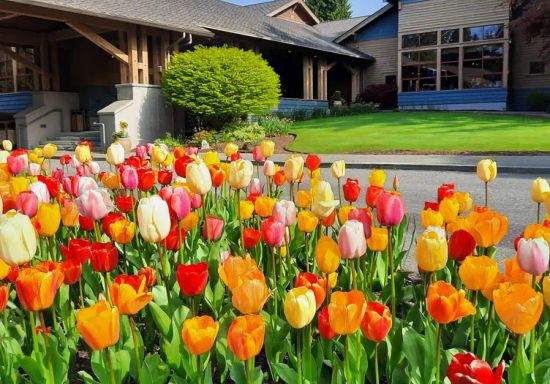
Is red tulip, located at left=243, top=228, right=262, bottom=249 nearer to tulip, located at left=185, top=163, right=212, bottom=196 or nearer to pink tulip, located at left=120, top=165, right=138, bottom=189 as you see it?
tulip, located at left=185, top=163, right=212, bottom=196

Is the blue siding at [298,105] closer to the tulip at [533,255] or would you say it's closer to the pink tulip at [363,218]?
the pink tulip at [363,218]

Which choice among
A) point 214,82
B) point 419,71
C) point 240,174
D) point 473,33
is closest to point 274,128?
point 214,82

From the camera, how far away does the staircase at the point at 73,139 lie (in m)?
19.7

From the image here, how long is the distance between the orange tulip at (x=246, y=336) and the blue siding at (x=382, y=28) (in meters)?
35.1

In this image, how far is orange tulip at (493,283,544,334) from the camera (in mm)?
1335

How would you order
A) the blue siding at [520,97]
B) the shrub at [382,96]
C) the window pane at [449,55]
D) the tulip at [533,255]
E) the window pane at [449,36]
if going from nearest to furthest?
the tulip at [533,255] → the blue siding at [520,97] → the window pane at [449,36] → the window pane at [449,55] → the shrub at [382,96]

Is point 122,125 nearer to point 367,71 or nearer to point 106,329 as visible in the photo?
point 106,329

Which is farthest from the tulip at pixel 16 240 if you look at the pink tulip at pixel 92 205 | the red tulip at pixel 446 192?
the red tulip at pixel 446 192

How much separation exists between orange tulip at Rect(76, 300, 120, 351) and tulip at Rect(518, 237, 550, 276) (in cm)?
119

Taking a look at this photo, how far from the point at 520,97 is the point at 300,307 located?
108 ft

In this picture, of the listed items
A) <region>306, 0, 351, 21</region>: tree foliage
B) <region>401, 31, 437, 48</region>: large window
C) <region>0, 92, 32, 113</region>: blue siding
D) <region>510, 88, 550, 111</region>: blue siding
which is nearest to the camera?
<region>0, 92, 32, 113</region>: blue siding

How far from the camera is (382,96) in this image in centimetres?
3331

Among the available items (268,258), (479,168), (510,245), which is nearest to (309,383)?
(268,258)

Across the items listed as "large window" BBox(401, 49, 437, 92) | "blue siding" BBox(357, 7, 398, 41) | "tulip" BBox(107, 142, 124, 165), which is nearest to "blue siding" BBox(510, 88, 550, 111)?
"large window" BBox(401, 49, 437, 92)
